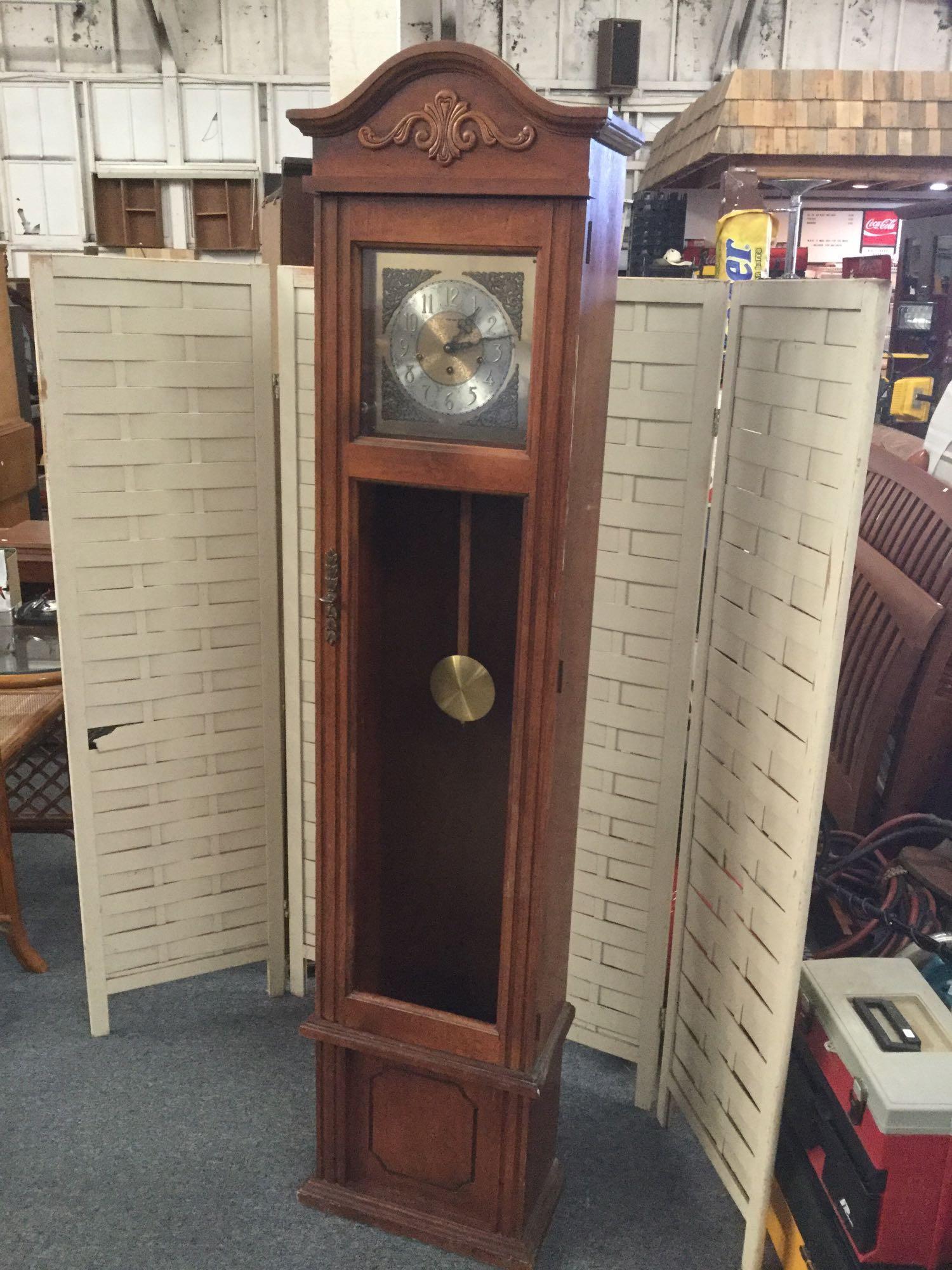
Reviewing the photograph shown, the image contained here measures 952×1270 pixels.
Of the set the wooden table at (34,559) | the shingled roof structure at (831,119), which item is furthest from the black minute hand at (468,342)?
the shingled roof structure at (831,119)

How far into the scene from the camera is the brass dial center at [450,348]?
1354 mm

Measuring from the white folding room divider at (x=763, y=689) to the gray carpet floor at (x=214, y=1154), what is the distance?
17 centimetres

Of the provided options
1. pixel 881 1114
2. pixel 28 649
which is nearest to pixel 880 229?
pixel 28 649

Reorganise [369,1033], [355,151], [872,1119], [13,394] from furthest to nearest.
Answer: [13,394]
[369,1033]
[872,1119]
[355,151]

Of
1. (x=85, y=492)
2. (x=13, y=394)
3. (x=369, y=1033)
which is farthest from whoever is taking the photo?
(x=13, y=394)

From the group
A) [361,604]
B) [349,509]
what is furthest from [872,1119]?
[349,509]

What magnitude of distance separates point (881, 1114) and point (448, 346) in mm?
1206

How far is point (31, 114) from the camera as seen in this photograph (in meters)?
7.40

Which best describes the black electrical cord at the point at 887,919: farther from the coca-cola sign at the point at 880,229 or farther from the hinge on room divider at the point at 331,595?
the coca-cola sign at the point at 880,229

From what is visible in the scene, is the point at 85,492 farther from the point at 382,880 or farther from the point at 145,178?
the point at 145,178

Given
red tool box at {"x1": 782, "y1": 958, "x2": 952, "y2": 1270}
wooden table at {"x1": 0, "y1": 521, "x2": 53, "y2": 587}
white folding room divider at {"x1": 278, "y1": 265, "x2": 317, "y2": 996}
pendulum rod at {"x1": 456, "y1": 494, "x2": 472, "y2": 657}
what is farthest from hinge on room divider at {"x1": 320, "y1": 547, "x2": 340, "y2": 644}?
wooden table at {"x1": 0, "y1": 521, "x2": 53, "y2": 587}

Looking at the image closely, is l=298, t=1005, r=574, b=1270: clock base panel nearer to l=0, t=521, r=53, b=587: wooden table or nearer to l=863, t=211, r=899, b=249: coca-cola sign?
l=0, t=521, r=53, b=587: wooden table

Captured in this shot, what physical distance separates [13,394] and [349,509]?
4.02 metres

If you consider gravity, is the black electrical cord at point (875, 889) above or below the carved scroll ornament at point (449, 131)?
below
